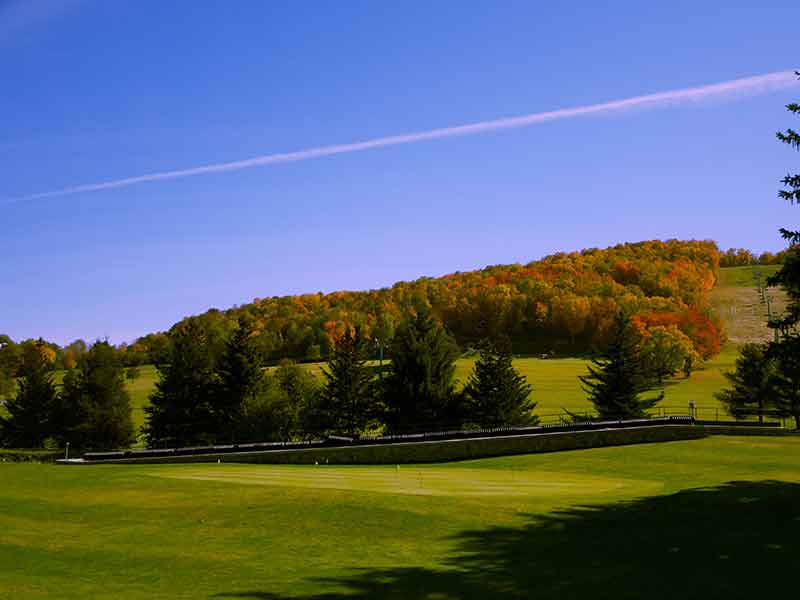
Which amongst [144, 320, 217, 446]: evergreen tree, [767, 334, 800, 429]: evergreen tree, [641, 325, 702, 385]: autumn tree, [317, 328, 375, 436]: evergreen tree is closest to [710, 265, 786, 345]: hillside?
[641, 325, 702, 385]: autumn tree

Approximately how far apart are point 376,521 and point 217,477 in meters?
13.1

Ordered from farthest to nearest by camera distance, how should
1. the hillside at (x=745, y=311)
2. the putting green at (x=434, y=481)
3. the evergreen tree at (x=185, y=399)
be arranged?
1. the hillside at (x=745, y=311)
2. the evergreen tree at (x=185, y=399)
3. the putting green at (x=434, y=481)

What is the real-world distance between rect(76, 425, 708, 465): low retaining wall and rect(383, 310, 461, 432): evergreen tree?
1185 cm

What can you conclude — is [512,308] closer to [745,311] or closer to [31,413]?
[745,311]

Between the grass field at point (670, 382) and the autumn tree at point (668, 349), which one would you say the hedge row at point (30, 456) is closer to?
the grass field at point (670, 382)

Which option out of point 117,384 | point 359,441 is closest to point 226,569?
point 359,441

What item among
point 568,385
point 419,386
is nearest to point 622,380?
point 419,386

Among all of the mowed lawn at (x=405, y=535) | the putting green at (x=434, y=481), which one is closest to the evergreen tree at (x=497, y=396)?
the putting green at (x=434, y=481)

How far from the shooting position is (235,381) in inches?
2436

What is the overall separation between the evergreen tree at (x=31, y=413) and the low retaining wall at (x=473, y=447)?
31.4 meters

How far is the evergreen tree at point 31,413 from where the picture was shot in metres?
67.1

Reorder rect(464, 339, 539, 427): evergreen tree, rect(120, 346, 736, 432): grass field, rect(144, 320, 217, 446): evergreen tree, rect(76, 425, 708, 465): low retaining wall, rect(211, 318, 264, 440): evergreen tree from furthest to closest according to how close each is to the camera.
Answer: rect(120, 346, 736, 432): grass field < rect(144, 320, 217, 446): evergreen tree < rect(211, 318, 264, 440): evergreen tree < rect(464, 339, 539, 427): evergreen tree < rect(76, 425, 708, 465): low retaining wall

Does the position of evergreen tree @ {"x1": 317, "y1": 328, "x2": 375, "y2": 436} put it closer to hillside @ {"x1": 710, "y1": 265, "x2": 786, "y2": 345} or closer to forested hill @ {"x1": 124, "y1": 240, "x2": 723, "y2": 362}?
forested hill @ {"x1": 124, "y1": 240, "x2": 723, "y2": 362}

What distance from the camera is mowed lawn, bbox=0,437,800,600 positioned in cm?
1591
